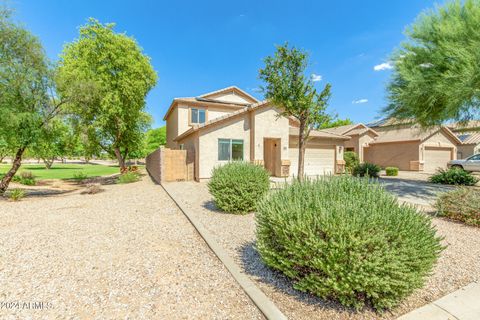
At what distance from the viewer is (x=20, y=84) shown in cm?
947

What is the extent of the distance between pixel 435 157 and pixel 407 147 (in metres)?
3.40

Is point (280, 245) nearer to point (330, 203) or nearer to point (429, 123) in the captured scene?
point (330, 203)

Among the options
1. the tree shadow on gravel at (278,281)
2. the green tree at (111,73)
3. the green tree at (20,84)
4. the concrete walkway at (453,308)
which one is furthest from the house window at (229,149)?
the concrete walkway at (453,308)

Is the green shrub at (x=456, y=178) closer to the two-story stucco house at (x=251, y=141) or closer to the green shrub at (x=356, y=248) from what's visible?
the two-story stucco house at (x=251, y=141)

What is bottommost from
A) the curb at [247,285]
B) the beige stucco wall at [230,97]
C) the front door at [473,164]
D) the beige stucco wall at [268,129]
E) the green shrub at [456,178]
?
the curb at [247,285]

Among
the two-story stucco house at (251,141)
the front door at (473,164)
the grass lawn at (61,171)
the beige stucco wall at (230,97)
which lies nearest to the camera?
the two-story stucco house at (251,141)

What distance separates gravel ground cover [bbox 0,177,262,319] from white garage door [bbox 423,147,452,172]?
Result: 27843 mm

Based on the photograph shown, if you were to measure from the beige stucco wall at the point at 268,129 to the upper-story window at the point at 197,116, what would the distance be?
24.2 ft

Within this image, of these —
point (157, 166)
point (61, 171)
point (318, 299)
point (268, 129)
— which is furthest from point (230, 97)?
point (61, 171)

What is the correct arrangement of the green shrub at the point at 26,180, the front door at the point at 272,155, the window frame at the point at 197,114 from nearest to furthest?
the green shrub at the point at 26,180
the front door at the point at 272,155
the window frame at the point at 197,114

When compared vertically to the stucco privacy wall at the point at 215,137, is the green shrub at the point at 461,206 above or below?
below

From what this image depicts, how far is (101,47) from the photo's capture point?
728 inches

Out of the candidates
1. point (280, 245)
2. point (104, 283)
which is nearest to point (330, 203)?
point (280, 245)

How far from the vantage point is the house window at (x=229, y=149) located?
14.5 metres
